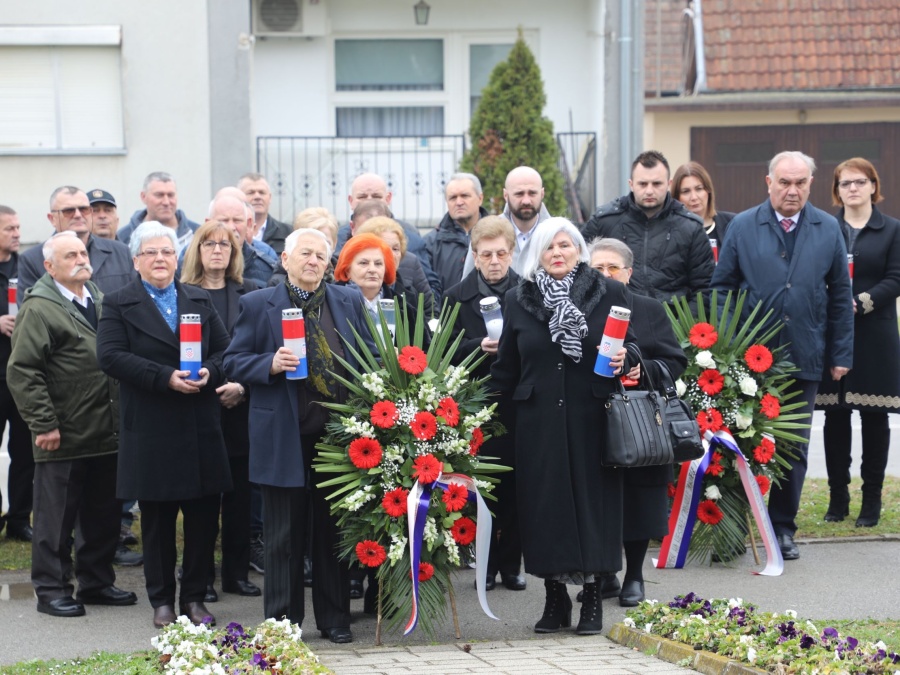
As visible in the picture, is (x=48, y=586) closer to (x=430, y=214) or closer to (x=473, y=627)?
(x=473, y=627)

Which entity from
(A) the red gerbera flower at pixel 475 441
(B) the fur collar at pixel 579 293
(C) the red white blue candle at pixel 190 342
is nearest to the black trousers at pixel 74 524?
(C) the red white blue candle at pixel 190 342

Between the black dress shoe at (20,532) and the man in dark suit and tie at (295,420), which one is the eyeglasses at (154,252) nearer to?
the man in dark suit and tie at (295,420)

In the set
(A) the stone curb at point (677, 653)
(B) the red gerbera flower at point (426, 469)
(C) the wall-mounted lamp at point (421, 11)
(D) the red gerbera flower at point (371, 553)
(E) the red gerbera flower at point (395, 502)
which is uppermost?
(C) the wall-mounted lamp at point (421, 11)

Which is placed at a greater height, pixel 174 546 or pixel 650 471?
pixel 650 471

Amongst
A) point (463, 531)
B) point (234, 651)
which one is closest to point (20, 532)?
point (463, 531)

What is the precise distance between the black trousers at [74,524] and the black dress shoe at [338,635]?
5.01 feet

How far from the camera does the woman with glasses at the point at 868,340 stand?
348 inches

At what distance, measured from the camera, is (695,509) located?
7.90 m

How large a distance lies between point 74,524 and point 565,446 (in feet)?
9.43

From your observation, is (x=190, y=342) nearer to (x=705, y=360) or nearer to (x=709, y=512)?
(x=705, y=360)

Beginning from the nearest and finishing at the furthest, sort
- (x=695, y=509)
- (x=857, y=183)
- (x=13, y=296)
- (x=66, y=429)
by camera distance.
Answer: (x=66, y=429)
(x=695, y=509)
(x=13, y=296)
(x=857, y=183)

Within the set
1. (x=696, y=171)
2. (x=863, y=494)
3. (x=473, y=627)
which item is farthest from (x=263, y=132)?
(x=473, y=627)

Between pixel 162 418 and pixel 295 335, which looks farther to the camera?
pixel 162 418

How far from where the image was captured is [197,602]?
Result: 23.3ft
